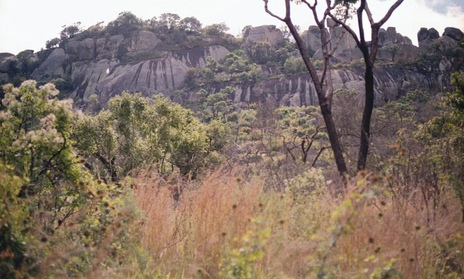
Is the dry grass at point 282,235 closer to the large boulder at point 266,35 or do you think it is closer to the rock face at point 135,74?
the rock face at point 135,74

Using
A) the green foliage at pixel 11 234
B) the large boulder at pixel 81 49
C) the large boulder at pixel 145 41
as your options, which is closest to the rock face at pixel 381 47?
the large boulder at pixel 145 41

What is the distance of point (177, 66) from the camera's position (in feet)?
302

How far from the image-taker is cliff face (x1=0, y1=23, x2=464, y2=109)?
242ft

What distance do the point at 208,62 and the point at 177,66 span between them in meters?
6.67

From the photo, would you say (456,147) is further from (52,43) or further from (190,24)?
(52,43)

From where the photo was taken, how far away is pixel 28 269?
294 cm

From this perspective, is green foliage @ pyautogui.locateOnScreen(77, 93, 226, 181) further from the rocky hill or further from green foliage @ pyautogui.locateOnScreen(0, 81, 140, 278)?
the rocky hill

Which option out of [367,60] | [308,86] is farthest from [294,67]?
[367,60]

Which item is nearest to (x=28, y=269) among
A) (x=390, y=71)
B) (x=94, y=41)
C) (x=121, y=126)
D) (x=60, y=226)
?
(x=60, y=226)

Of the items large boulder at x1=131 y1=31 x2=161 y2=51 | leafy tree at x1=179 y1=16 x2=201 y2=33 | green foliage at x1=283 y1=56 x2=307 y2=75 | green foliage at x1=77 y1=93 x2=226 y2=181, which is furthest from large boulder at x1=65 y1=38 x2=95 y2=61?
green foliage at x1=77 y1=93 x2=226 y2=181

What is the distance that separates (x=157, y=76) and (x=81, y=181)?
8667 cm

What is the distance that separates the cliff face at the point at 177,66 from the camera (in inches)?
2899

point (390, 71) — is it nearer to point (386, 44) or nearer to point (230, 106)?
point (386, 44)

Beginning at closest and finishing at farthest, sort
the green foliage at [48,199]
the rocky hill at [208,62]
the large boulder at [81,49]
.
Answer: the green foliage at [48,199] < the rocky hill at [208,62] < the large boulder at [81,49]
